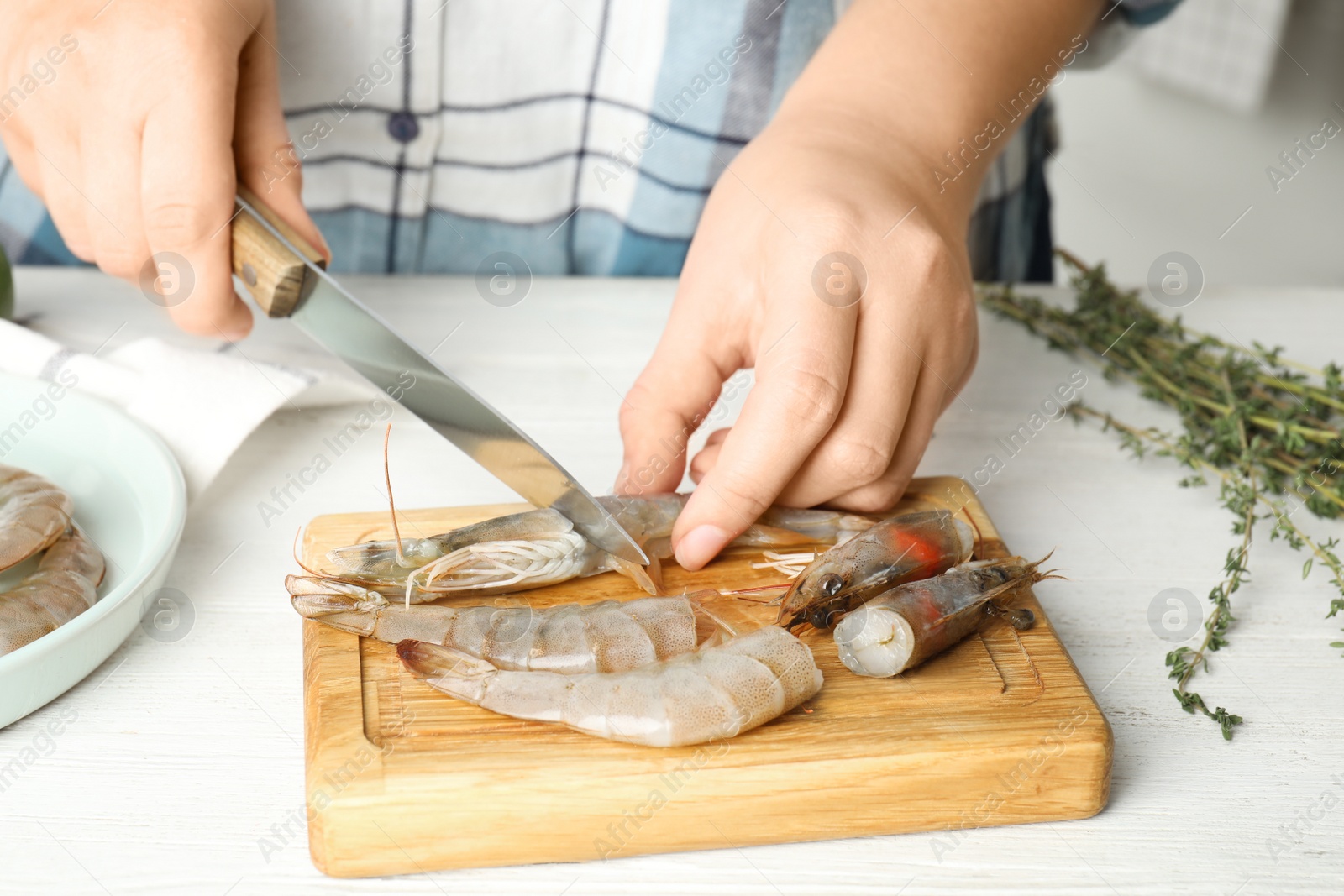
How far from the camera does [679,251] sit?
6.37 feet

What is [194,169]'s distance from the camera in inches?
46.3

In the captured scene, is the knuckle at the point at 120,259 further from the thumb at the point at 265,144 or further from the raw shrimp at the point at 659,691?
the raw shrimp at the point at 659,691

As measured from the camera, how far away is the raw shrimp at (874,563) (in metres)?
1.11

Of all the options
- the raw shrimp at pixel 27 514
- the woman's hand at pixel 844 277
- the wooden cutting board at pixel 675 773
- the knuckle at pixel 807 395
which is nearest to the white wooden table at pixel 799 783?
the wooden cutting board at pixel 675 773

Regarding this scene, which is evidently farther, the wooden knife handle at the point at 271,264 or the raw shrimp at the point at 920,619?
the wooden knife handle at the point at 271,264

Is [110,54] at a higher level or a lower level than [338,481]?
higher

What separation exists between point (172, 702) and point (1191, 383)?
1.43m

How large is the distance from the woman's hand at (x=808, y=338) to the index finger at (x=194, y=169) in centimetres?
51

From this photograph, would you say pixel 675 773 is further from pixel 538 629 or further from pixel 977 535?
pixel 977 535

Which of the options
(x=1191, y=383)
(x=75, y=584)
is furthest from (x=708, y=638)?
(x=1191, y=383)

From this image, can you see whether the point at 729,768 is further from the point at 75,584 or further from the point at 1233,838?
the point at 75,584

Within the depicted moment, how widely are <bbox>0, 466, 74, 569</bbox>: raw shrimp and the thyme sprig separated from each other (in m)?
1.16

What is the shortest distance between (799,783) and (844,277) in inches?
21.1

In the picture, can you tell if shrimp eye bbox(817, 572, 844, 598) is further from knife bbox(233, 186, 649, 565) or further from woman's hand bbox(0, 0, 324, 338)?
A: woman's hand bbox(0, 0, 324, 338)
